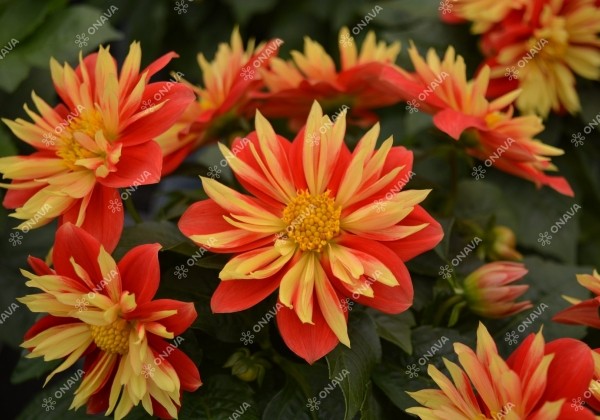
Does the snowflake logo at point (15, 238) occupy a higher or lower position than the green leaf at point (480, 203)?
lower

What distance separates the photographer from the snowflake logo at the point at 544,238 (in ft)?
3.43

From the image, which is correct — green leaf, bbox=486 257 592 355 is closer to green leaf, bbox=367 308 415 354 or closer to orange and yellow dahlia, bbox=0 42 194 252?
green leaf, bbox=367 308 415 354

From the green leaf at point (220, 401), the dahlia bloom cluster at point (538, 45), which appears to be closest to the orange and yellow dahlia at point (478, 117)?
the dahlia bloom cluster at point (538, 45)

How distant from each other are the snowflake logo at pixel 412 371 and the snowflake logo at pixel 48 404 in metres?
0.35

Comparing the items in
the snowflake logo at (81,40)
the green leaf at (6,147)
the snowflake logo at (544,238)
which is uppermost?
the snowflake logo at (81,40)

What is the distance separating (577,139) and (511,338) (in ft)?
1.69

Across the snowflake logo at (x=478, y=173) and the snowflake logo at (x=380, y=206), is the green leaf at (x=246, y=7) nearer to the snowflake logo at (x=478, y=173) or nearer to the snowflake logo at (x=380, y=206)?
the snowflake logo at (x=478, y=173)

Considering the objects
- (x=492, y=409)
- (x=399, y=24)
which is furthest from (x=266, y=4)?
(x=492, y=409)

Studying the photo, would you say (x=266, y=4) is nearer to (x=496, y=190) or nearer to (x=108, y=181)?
(x=496, y=190)

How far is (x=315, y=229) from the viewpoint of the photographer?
0.59m

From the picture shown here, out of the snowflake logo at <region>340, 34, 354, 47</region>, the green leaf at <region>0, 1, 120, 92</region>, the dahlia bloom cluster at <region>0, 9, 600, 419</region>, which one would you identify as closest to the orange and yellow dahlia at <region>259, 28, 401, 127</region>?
the snowflake logo at <region>340, 34, 354, 47</region>

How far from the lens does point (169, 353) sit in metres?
0.58

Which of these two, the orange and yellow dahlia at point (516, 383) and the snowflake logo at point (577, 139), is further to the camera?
the snowflake logo at point (577, 139)

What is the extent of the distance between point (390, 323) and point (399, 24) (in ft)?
2.23
